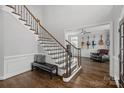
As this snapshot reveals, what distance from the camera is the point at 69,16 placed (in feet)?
18.4

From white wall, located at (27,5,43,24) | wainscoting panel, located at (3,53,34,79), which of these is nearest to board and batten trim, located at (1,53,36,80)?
wainscoting panel, located at (3,53,34,79)

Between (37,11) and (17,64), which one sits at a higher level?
(37,11)

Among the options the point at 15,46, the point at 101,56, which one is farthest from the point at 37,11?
the point at 101,56

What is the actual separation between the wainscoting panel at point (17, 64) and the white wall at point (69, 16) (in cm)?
204

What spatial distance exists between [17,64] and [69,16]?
3.38 meters

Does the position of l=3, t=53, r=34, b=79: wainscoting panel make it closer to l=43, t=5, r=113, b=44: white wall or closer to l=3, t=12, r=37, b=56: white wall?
l=3, t=12, r=37, b=56: white wall

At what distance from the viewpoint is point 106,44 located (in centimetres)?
891

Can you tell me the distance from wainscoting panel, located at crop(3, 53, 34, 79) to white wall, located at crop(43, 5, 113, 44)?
2042 mm

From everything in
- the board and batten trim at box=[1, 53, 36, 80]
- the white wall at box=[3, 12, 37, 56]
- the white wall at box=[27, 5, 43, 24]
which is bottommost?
the board and batten trim at box=[1, 53, 36, 80]

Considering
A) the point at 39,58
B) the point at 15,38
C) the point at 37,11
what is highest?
the point at 37,11

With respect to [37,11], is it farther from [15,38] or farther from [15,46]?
[15,46]

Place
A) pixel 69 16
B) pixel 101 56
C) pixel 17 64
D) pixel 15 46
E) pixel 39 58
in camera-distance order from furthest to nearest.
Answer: pixel 101 56 → pixel 69 16 → pixel 39 58 → pixel 17 64 → pixel 15 46

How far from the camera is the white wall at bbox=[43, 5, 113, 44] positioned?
460 cm
